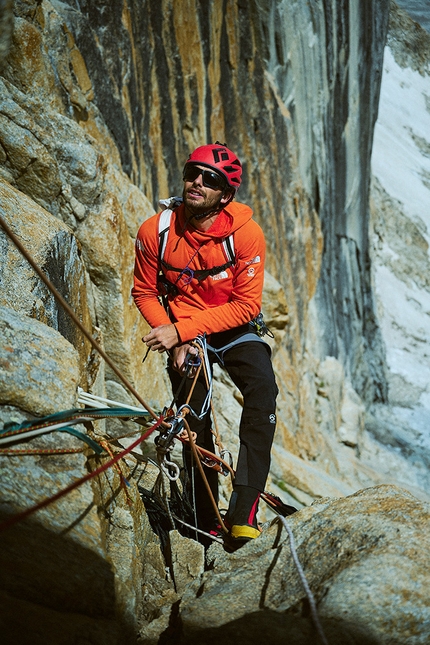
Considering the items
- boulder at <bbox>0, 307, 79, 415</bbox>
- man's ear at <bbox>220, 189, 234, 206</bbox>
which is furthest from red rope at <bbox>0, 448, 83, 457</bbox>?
man's ear at <bbox>220, 189, 234, 206</bbox>

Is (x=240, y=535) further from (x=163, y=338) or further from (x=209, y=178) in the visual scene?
(x=209, y=178)

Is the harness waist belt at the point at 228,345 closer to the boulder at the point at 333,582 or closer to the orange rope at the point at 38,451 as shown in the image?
the boulder at the point at 333,582

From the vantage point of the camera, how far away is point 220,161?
4.52 meters

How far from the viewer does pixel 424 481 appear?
1825cm

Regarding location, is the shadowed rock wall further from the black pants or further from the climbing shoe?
the climbing shoe

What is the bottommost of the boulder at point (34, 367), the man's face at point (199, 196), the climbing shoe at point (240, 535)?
the climbing shoe at point (240, 535)

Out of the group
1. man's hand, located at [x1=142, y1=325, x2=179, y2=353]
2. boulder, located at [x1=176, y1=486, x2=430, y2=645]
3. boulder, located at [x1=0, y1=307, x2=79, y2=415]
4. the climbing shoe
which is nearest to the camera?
boulder, located at [x1=176, y1=486, x2=430, y2=645]

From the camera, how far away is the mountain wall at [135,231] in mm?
2824

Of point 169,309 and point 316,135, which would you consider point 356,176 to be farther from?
point 169,309

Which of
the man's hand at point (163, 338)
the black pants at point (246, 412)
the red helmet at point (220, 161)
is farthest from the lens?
the red helmet at point (220, 161)

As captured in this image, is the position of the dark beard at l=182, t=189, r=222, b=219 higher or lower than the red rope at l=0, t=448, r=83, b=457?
higher

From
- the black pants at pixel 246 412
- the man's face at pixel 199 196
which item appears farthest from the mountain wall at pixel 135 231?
the man's face at pixel 199 196

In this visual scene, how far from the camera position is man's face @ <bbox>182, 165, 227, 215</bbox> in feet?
14.6

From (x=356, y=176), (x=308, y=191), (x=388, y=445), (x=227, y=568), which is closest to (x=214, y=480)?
(x=227, y=568)
